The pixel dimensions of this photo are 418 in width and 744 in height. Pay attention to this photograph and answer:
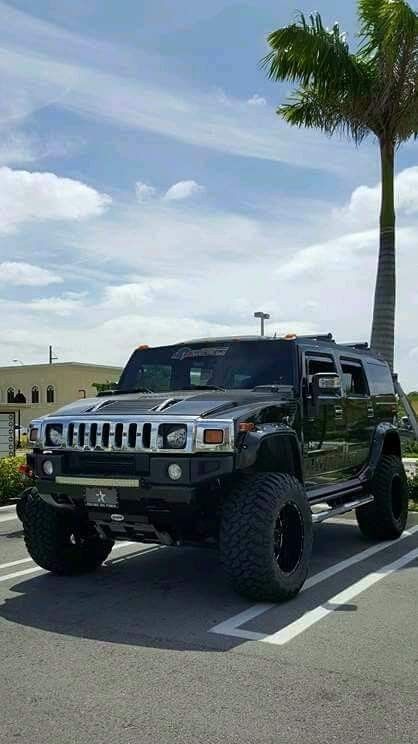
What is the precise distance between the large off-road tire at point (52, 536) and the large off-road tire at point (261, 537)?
1545mm

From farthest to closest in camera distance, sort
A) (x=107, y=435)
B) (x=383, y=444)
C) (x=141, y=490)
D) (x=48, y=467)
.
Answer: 1. (x=383, y=444)
2. (x=48, y=467)
3. (x=107, y=435)
4. (x=141, y=490)

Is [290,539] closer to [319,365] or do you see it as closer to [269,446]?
[269,446]

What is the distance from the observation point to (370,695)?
3691mm

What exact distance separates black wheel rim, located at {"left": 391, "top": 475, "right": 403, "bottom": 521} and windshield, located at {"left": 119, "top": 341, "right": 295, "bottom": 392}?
8.21 ft

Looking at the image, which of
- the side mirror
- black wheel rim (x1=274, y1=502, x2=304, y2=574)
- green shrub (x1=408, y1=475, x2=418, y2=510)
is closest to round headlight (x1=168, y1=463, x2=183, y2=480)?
black wheel rim (x1=274, y1=502, x2=304, y2=574)

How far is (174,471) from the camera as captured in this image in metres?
5.08

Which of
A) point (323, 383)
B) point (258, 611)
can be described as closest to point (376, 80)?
point (323, 383)

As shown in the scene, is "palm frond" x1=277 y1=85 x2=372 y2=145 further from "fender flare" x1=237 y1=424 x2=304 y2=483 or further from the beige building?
the beige building

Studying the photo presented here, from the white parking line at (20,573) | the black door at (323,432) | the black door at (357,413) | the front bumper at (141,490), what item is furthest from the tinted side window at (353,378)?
the white parking line at (20,573)

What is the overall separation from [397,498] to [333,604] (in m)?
2.99

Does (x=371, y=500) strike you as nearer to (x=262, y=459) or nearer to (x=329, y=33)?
(x=262, y=459)

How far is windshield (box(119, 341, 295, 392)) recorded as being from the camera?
6.38 meters

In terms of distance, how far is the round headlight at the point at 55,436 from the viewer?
18.6 feet

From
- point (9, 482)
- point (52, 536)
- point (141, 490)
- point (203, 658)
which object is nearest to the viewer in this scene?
Answer: point (203, 658)
